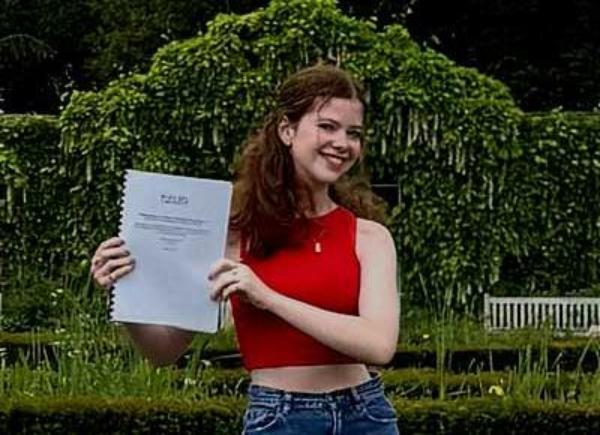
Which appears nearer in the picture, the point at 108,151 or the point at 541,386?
the point at 541,386

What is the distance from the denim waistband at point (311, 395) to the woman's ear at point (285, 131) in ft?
1.39

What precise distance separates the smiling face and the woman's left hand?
8.4 inches

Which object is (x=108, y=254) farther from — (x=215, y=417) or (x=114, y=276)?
(x=215, y=417)

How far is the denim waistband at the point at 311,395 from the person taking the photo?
2559 mm

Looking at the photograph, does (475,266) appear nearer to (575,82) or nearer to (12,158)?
(12,158)

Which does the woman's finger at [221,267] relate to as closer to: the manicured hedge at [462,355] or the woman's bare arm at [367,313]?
the woman's bare arm at [367,313]

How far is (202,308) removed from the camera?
2637mm

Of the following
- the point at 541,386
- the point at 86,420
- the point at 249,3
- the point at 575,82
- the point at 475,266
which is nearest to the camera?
the point at 86,420

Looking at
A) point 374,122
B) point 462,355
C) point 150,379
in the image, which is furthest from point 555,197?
point 150,379

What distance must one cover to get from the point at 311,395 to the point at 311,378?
0.09 feet

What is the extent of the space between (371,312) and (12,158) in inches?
493

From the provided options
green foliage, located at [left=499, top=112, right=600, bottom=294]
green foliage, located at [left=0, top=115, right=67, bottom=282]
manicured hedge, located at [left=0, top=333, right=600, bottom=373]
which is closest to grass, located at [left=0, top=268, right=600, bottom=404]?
manicured hedge, located at [left=0, top=333, right=600, bottom=373]

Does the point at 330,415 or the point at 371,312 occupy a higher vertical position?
the point at 371,312

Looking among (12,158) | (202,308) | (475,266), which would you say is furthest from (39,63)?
(202,308)
